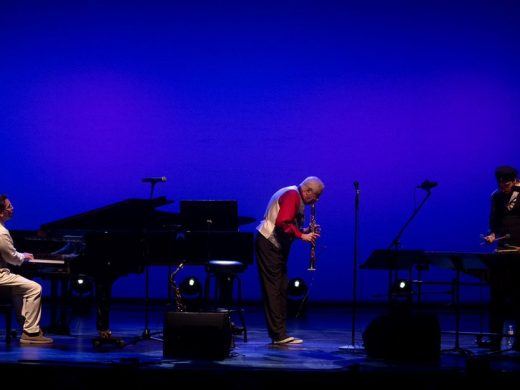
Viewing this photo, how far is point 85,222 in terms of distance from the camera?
296 inches

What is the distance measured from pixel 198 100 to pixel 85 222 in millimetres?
4251

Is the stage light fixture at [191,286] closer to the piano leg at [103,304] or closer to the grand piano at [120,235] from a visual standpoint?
the grand piano at [120,235]

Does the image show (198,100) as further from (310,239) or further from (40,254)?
(310,239)

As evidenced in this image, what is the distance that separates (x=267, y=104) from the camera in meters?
11.4

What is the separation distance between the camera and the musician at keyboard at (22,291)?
740cm

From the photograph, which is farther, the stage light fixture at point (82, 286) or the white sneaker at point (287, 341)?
the stage light fixture at point (82, 286)

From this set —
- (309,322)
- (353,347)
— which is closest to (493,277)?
(353,347)

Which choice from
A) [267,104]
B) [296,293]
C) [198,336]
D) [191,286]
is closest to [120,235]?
[198,336]

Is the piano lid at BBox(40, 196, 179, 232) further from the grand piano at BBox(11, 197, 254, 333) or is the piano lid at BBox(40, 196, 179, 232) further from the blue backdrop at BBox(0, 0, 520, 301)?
the blue backdrop at BBox(0, 0, 520, 301)

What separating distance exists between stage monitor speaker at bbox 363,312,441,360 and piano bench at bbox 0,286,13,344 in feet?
10.3

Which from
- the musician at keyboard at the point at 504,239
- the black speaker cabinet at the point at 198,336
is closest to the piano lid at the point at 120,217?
the black speaker cabinet at the point at 198,336

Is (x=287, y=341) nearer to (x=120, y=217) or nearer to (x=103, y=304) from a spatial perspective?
(x=103, y=304)

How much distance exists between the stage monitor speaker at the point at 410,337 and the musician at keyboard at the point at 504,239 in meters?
0.65

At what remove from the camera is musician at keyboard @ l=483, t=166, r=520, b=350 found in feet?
21.9
